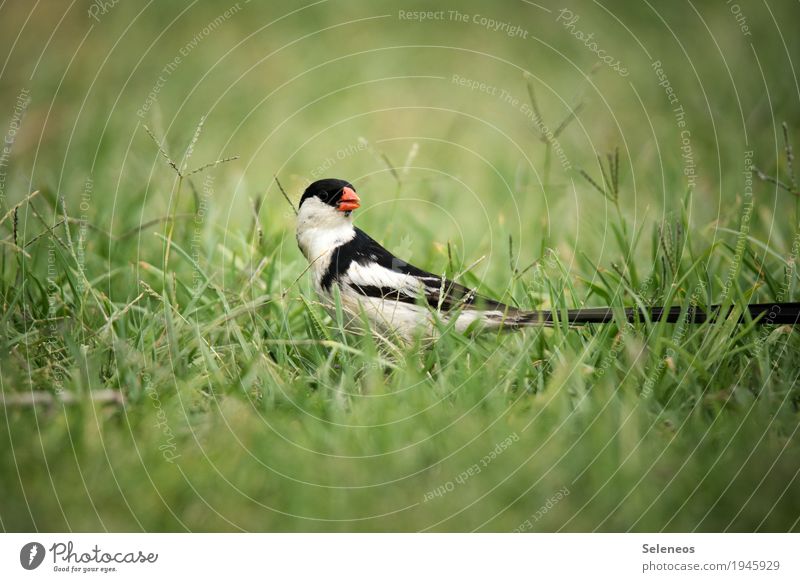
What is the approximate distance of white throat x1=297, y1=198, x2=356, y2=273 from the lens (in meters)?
3.68

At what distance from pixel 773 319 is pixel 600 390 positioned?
0.89 m

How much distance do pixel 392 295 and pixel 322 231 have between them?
1.68 ft

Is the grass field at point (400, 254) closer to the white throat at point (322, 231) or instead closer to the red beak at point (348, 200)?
the white throat at point (322, 231)

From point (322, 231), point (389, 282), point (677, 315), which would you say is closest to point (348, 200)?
point (322, 231)

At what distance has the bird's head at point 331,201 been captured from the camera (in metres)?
3.60

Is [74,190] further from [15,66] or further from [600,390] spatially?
[600,390]

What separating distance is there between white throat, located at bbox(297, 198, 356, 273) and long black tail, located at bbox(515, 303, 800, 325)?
38.5 inches

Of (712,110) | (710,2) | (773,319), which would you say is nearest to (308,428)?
(773,319)

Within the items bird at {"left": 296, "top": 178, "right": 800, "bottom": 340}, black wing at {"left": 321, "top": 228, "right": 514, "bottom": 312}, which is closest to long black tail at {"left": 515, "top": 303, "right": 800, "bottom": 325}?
bird at {"left": 296, "top": 178, "right": 800, "bottom": 340}

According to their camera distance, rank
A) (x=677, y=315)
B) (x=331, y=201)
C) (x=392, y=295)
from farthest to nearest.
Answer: (x=331, y=201) < (x=392, y=295) < (x=677, y=315)

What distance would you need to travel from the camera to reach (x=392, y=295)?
11.6 ft

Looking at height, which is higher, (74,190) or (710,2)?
(710,2)

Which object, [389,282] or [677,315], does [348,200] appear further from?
[677,315]
